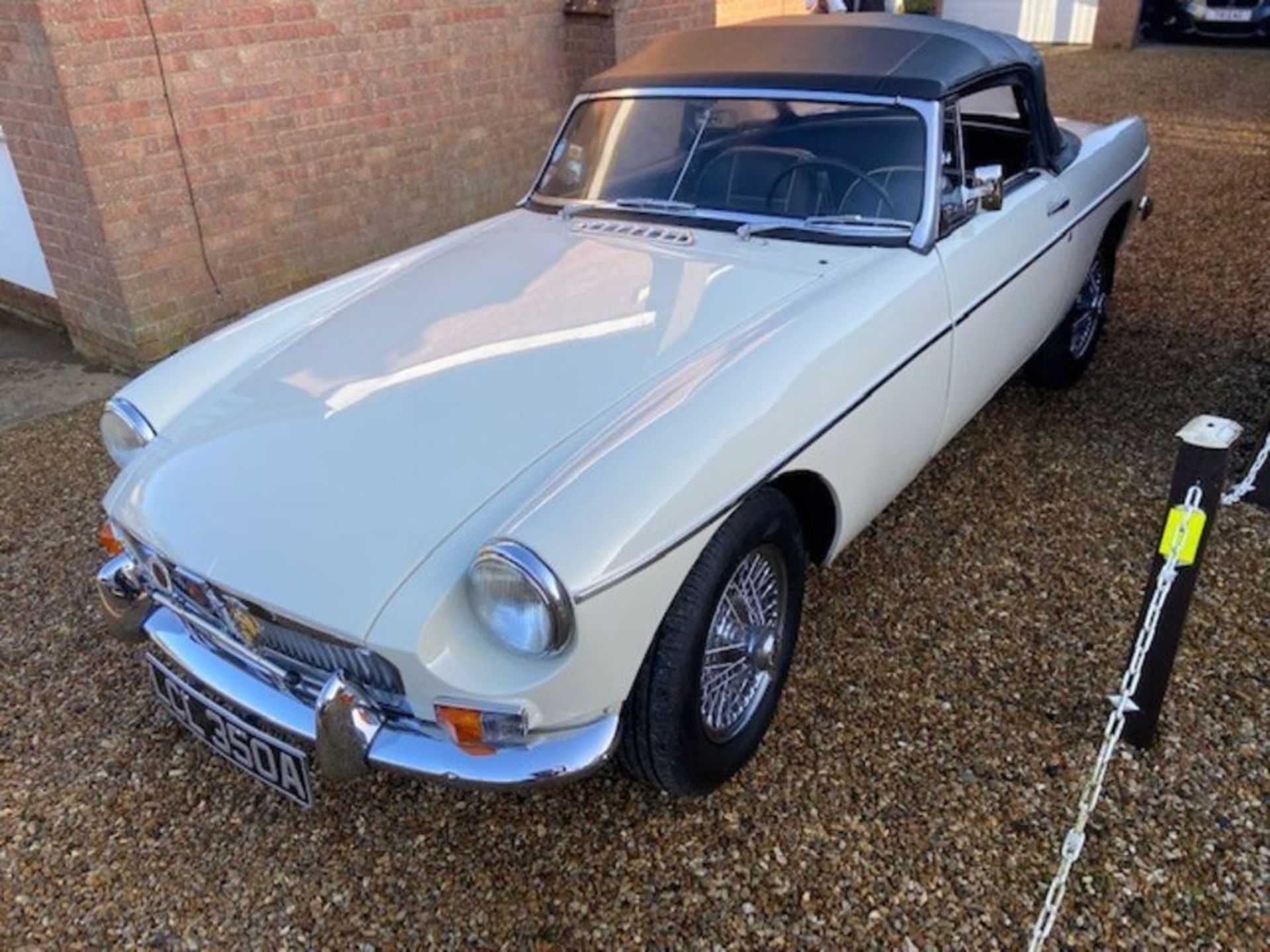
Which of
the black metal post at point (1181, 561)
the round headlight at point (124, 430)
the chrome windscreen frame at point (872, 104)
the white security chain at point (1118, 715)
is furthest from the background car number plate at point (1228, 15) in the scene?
the round headlight at point (124, 430)

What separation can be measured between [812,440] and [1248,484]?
6.85ft

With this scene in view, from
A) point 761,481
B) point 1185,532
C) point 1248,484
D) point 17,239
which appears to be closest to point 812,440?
point 761,481

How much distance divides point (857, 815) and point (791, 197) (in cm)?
184

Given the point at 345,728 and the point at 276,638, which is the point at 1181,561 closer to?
the point at 345,728

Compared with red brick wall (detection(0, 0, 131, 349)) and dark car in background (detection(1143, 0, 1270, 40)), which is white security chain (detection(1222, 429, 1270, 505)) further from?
dark car in background (detection(1143, 0, 1270, 40))

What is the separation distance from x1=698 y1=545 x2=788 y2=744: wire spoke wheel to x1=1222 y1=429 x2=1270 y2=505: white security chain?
78.6 inches

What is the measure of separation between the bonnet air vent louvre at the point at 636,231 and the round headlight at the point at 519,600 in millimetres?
1532

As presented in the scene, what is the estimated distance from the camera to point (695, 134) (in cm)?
338

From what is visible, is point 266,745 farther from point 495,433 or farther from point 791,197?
point 791,197

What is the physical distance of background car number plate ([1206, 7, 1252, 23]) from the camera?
14203mm

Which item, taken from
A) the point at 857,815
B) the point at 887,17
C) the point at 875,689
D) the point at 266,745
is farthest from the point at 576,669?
the point at 887,17

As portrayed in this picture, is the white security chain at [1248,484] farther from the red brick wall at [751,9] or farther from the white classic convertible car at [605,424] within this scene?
the red brick wall at [751,9]

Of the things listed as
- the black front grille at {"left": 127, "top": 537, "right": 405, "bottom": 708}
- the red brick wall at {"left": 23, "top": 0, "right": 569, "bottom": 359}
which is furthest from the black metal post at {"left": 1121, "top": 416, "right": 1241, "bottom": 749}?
the red brick wall at {"left": 23, "top": 0, "right": 569, "bottom": 359}

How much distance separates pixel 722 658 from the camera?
2465mm
